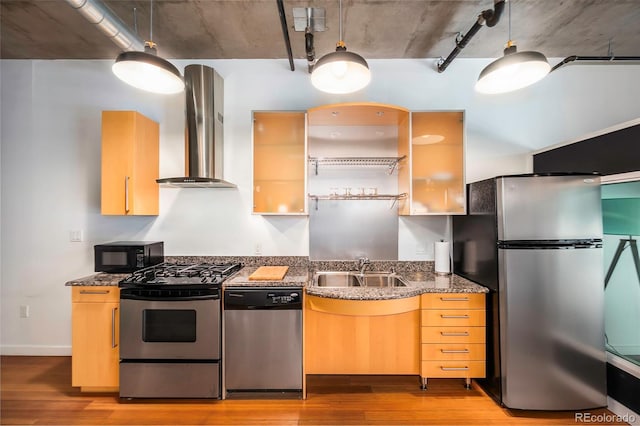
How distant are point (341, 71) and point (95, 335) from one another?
2694 millimetres

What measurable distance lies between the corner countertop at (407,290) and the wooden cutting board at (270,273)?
0.93 feet

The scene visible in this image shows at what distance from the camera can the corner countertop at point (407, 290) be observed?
203cm

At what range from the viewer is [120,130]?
8.13 ft

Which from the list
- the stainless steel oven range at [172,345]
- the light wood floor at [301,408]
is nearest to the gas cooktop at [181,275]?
the stainless steel oven range at [172,345]

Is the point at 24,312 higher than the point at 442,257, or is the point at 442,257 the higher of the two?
the point at 442,257

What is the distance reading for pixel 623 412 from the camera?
6.45ft

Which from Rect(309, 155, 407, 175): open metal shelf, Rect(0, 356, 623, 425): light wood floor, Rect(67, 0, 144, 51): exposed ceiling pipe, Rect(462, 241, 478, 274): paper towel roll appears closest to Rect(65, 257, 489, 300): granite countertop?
Rect(462, 241, 478, 274): paper towel roll

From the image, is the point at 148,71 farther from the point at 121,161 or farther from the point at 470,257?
the point at 470,257

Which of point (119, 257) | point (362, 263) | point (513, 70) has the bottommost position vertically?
point (362, 263)

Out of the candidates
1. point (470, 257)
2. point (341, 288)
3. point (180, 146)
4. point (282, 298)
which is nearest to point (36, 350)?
point (180, 146)

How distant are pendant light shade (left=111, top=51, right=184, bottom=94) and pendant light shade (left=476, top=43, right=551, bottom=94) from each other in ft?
6.37

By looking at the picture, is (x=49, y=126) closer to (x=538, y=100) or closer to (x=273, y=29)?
(x=273, y=29)

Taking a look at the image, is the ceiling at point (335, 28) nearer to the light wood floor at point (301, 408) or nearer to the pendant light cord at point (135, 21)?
the pendant light cord at point (135, 21)

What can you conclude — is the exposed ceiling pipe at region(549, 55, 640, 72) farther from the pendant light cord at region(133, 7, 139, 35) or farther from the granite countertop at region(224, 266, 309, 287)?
the pendant light cord at region(133, 7, 139, 35)
